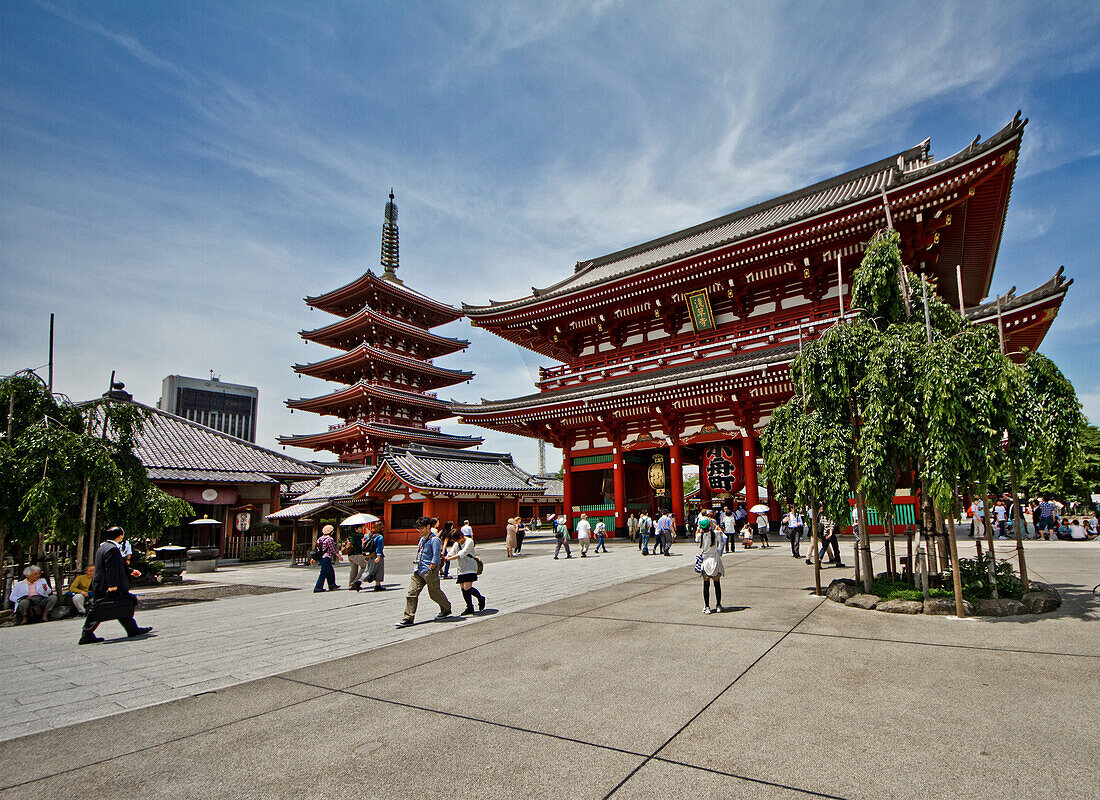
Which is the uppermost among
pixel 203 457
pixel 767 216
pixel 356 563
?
pixel 767 216

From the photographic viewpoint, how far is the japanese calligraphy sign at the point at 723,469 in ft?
70.1

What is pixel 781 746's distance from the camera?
3832 millimetres

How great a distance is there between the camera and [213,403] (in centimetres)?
10975

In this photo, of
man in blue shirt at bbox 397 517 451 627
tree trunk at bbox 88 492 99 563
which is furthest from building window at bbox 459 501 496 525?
man in blue shirt at bbox 397 517 451 627

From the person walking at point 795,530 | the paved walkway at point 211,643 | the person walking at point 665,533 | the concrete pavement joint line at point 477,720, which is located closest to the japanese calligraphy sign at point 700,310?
the person walking at point 665,533

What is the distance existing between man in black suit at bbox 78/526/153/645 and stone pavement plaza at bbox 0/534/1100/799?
39 cm

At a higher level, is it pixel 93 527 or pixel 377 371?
pixel 377 371

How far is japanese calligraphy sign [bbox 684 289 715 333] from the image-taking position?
71.2 ft

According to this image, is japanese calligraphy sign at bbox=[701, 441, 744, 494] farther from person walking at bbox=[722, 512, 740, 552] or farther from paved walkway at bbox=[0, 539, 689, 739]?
paved walkway at bbox=[0, 539, 689, 739]

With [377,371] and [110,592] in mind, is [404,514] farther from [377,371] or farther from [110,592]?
[110,592]

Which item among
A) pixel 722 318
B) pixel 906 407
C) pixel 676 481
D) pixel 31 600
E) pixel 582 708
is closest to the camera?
pixel 582 708

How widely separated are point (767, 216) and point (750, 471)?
1258 centimetres

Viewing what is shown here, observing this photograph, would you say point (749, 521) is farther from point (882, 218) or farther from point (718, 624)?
point (718, 624)

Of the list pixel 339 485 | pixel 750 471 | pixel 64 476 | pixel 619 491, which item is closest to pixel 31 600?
pixel 64 476
